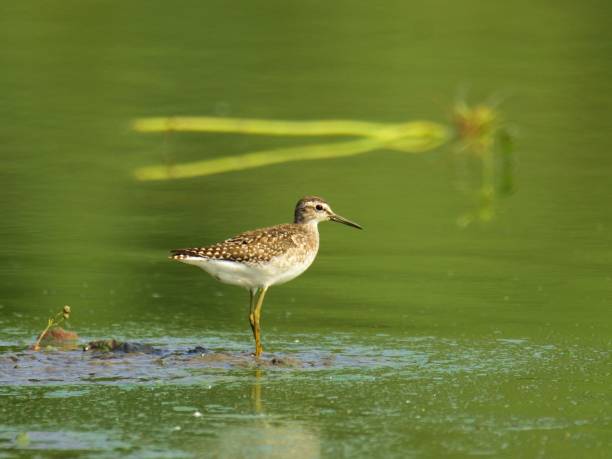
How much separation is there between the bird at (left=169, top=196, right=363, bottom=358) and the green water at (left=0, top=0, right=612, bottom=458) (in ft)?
0.94

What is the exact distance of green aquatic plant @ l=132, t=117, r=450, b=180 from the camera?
1562 cm

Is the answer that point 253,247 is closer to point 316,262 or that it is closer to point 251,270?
point 251,270

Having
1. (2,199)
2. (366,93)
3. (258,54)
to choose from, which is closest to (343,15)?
(258,54)

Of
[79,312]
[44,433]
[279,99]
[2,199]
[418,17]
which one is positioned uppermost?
[418,17]

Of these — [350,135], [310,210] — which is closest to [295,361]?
[310,210]

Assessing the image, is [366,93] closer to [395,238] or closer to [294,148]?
[294,148]

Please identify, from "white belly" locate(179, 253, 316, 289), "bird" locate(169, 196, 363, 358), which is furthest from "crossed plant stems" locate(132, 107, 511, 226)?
"white belly" locate(179, 253, 316, 289)

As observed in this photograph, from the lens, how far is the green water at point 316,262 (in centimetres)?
760

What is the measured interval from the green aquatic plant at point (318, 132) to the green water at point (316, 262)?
19 cm

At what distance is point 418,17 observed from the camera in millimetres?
25125

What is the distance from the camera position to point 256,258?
31.2ft

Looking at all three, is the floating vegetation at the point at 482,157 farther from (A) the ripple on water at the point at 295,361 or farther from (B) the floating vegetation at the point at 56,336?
(B) the floating vegetation at the point at 56,336

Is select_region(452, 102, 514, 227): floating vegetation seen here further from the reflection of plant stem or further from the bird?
the reflection of plant stem

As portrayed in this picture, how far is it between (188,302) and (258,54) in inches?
462
